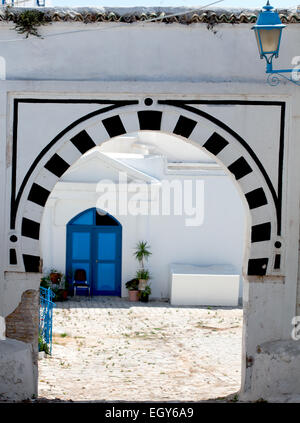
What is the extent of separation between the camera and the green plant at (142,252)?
770 inches

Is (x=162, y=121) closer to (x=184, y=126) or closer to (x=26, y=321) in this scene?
(x=184, y=126)

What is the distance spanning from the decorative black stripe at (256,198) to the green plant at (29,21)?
11.4ft

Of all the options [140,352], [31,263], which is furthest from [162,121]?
[140,352]

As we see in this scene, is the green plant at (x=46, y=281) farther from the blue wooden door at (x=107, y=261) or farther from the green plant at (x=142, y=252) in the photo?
the green plant at (x=142, y=252)

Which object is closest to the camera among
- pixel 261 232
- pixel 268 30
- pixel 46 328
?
pixel 268 30

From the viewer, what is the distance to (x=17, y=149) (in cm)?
943

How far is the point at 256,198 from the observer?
9.53 meters

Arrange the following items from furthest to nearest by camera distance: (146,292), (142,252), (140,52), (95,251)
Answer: (95,251) → (142,252) → (146,292) → (140,52)

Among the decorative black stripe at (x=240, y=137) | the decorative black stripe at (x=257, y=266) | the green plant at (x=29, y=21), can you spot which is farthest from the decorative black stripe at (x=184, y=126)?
the green plant at (x=29, y=21)

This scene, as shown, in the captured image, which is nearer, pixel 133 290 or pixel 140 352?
pixel 140 352

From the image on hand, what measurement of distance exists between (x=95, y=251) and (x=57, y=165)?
10371 millimetres

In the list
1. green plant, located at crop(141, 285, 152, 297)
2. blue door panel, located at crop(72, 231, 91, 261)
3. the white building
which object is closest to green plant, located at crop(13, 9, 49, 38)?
the white building
